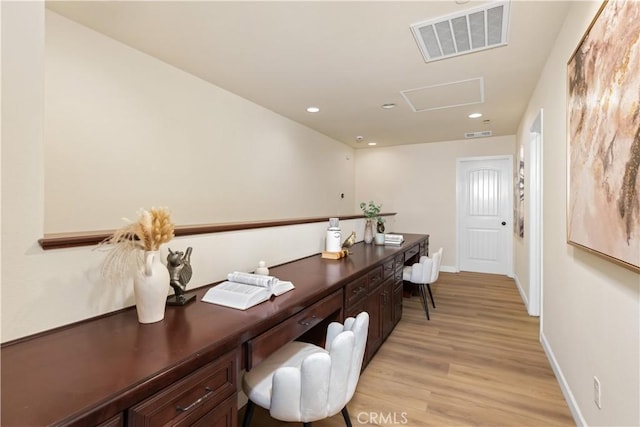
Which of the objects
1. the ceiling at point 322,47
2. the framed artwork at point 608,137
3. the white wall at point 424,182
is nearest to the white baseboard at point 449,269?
the white wall at point 424,182

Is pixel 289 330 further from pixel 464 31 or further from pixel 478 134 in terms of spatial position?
pixel 478 134

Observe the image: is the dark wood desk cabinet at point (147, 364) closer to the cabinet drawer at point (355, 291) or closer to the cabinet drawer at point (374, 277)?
the cabinet drawer at point (355, 291)

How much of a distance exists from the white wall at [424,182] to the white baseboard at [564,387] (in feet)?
10.6

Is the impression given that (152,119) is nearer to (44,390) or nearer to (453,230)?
(44,390)

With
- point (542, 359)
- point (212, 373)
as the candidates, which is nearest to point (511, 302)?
point (542, 359)

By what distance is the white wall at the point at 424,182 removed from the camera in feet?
19.4

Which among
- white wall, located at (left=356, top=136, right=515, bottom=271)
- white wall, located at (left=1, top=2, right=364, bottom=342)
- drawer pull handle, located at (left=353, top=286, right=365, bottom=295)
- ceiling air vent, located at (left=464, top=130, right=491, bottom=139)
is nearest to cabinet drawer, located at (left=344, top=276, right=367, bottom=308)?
drawer pull handle, located at (left=353, top=286, right=365, bottom=295)

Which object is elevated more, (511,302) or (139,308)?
(139,308)

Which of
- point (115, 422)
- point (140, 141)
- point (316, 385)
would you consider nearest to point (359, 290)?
point (316, 385)

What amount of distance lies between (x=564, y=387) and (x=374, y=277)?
1.41 m

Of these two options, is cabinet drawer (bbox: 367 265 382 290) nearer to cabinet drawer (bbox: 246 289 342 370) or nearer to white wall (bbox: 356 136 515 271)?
cabinet drawer (bbox: 246 289 342 370)

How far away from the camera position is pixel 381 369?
8.02 feet

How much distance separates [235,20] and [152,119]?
115 centimetres

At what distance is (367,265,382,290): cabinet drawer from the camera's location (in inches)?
94.1
